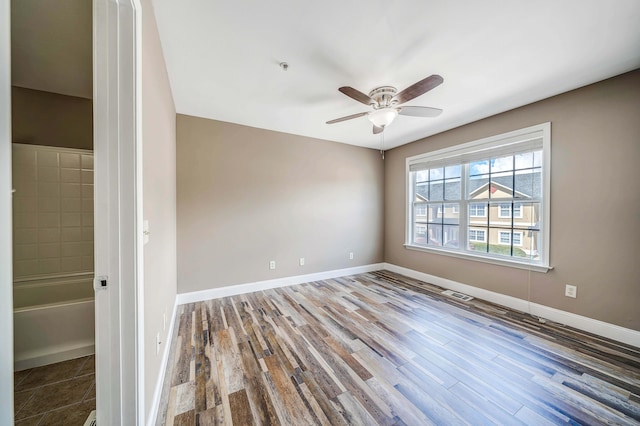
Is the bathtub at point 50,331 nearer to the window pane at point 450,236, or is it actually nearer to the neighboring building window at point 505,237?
the window pane at point 450,236

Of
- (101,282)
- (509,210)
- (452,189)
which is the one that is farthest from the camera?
(452,189)

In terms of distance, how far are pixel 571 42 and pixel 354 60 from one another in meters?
1.64

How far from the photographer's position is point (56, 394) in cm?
159

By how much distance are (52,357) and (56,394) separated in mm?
493

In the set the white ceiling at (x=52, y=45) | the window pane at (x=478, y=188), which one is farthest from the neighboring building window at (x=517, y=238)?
the white ceiling at (x=52, y=45)

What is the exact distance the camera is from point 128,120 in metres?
1.08

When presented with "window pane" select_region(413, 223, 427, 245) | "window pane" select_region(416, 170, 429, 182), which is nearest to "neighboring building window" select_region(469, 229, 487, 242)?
"window pane" select_region(413, 223, 427, 245)

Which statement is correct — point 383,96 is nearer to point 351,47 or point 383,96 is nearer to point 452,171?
point 351,47

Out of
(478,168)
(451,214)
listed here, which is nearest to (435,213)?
(451,214)

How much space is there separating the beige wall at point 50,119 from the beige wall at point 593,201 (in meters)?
4.89

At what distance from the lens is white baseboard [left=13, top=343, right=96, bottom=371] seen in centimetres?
182

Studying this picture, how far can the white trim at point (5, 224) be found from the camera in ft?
1.48

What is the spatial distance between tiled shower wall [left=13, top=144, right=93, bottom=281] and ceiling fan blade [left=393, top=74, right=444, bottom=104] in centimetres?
316

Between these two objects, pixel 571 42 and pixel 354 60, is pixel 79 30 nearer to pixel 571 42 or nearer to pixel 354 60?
pixel 354 60
